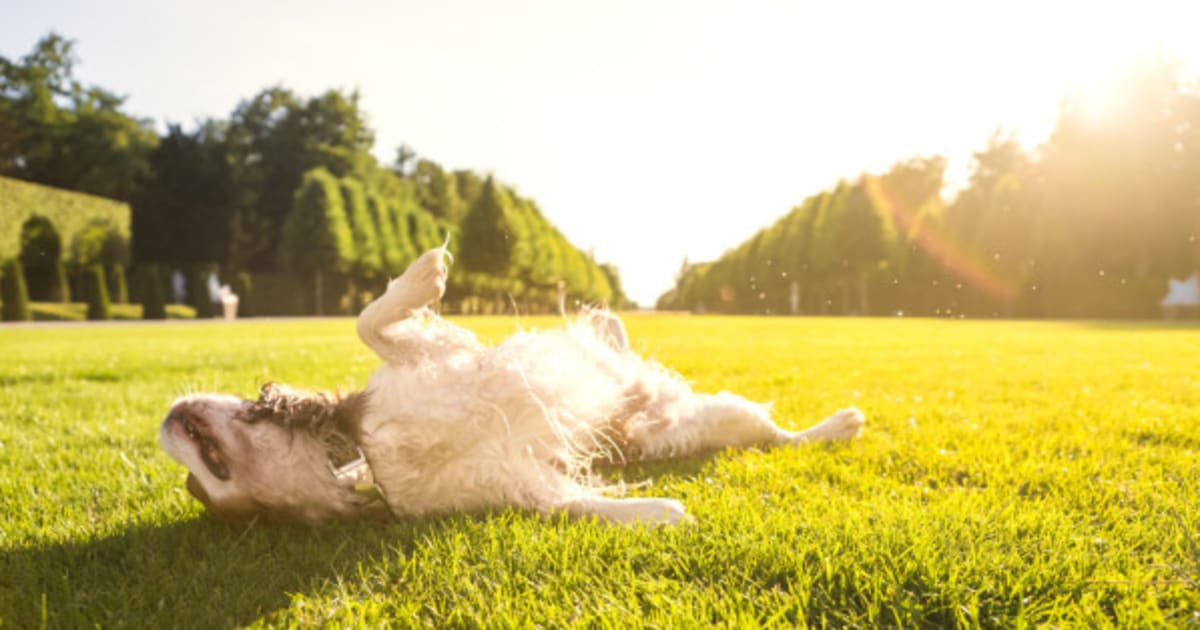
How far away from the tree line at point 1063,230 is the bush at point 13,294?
23.8 meters

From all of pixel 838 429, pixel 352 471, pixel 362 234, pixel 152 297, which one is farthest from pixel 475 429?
pixel 362 234

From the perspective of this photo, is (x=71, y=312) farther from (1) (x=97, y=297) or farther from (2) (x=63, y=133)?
(2) (x=63, y=133)

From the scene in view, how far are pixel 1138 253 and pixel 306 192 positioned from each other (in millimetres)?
44463

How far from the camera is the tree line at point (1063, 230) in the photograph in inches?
1195

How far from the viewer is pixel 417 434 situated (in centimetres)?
258

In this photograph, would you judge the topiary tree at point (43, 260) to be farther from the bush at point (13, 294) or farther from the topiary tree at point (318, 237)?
the topiary tree at point (318, 237)

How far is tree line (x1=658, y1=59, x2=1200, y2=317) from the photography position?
30.3 metres

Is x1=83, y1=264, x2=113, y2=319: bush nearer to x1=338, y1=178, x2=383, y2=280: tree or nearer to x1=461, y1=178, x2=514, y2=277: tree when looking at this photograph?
x1=338, y1=178, x2=383, y2=280: tree

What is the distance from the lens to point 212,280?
119 feet

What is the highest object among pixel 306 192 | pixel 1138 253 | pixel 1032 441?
pixel 306 192

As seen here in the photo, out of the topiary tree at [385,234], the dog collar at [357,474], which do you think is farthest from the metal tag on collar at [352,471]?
the topiary tree at [385,234]

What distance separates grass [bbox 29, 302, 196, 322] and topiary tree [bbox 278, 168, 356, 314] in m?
8.45

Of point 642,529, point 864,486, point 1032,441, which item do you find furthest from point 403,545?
point 1032,441

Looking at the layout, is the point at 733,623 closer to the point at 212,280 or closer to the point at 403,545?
the point at 403,545
